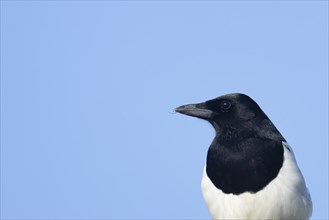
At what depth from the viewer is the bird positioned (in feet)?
34.0

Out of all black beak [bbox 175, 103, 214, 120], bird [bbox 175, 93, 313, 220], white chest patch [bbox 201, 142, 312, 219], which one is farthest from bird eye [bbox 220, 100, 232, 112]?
white chest patch [bbox 201, 142, 312, 219]

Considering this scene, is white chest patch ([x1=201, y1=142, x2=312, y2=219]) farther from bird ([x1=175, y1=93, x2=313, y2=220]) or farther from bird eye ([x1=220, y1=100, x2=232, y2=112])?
bird eye ([x1=220, y1=100, x2=232, y2=112])

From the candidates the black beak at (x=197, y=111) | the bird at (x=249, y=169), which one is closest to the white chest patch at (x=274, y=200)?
the bird at (x=249, y=169)

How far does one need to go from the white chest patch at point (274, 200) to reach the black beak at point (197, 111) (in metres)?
0.76

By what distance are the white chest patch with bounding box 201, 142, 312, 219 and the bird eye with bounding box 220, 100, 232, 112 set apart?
2.48ft

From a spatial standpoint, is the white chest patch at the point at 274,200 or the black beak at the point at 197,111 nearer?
the white chest patch at the point at 274,200

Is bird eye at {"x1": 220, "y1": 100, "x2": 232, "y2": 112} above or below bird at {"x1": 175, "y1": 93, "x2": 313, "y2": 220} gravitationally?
above

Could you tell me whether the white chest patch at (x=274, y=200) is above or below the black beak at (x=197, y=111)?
below

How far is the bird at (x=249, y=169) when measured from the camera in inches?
408

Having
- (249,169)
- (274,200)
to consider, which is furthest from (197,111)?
(274,200)

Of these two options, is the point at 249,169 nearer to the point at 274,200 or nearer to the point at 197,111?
the point at 274,200

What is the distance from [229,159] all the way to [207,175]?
11.1 inches

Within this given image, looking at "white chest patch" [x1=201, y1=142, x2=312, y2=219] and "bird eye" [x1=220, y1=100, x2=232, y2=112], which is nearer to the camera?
"white chest patch" [x1=201, y1=142, x2=312, y2=219]

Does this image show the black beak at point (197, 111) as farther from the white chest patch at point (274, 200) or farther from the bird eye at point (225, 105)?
the white chest patch at point (274, 200)
